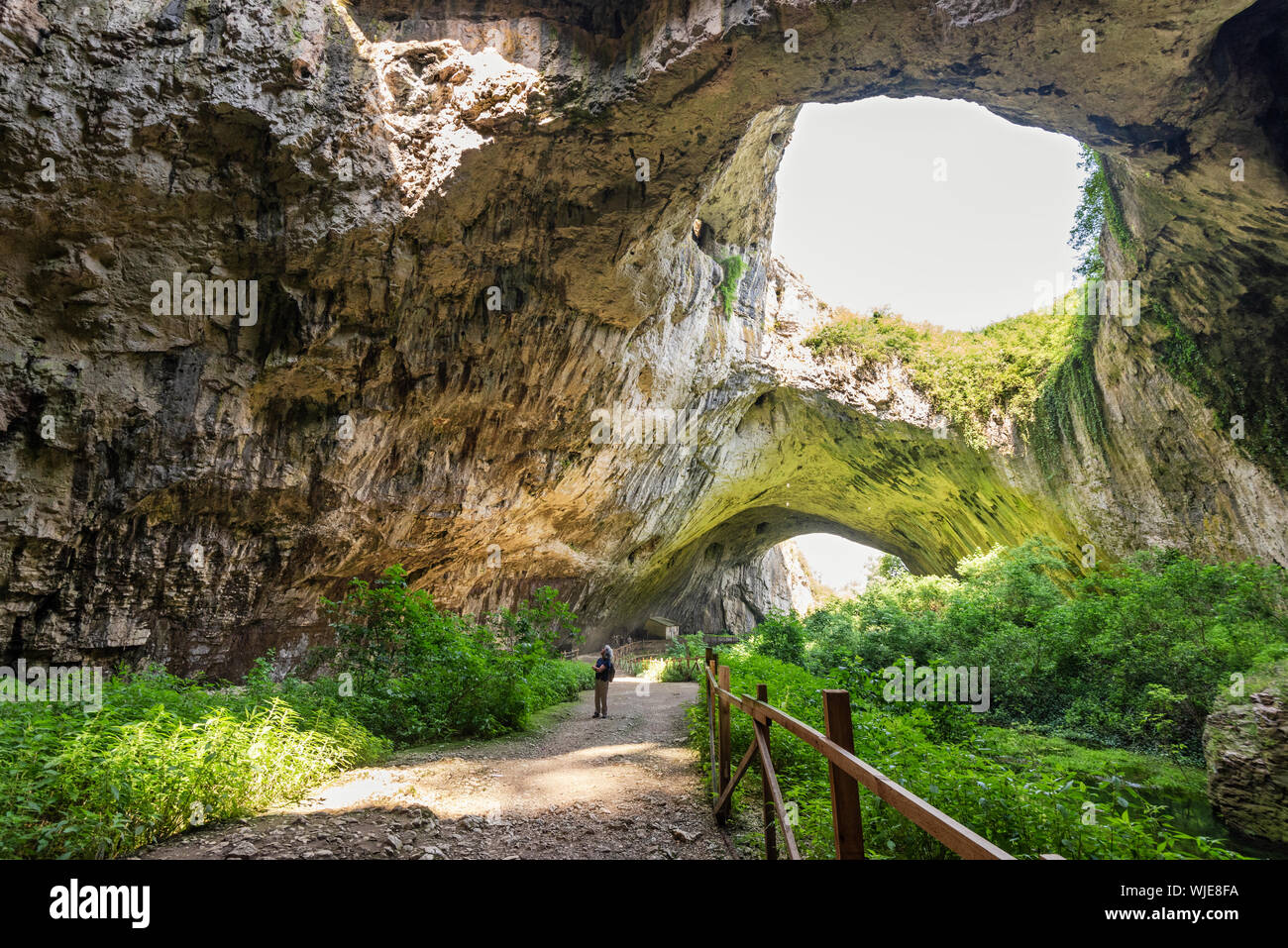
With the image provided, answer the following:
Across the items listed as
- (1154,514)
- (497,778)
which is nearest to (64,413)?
(497,778)

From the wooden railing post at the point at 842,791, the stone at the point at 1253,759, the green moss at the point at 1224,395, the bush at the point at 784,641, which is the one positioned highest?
the green moss at the point at 1224,395

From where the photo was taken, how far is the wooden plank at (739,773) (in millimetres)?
3932

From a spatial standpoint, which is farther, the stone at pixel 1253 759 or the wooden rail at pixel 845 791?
the stone at pixel 1253 759

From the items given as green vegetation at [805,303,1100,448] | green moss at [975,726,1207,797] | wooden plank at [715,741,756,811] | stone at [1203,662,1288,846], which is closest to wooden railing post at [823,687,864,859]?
wooden plank at [715,741,756,811]

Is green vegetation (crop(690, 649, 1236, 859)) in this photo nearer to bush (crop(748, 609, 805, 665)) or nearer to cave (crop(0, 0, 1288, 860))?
cave (crop(0, 0, 1288, 860))

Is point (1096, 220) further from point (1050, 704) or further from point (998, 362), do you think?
point (1050, 704)

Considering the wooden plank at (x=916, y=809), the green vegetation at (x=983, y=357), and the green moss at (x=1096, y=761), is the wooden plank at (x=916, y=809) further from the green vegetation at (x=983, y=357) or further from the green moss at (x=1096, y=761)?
the green vegetation at (x=983, y=357)

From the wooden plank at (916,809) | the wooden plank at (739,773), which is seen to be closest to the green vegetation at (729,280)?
the wooden plank at (739,773)

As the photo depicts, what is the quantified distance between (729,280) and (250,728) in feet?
44.9

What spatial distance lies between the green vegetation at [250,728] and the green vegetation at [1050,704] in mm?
3136

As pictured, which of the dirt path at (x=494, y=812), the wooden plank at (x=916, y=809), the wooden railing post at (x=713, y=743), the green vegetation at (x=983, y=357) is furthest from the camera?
the green vegetation at (x=983, y=357)

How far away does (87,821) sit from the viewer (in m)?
3.49

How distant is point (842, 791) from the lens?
2234mm

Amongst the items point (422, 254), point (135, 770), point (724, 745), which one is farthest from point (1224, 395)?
point (135, 770)
